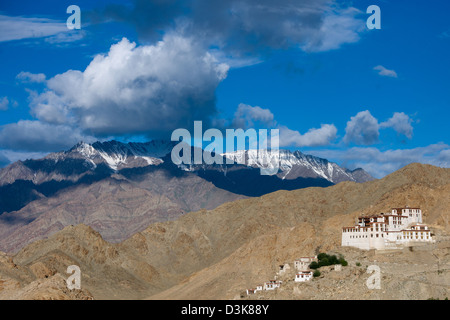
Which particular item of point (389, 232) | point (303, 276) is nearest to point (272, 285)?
point (303, 276)

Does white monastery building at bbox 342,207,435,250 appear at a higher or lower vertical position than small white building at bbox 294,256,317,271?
higher

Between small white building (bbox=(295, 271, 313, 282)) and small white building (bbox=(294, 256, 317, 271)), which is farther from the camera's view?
small white building (bbox=(294, 256, 317, 271))

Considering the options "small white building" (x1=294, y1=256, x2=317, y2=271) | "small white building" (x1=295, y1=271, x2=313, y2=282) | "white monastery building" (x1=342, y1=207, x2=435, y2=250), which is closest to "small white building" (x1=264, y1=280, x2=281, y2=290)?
"small white building" (x1=294, y1=256, x2=317, y2=271)

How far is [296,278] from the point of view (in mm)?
166375

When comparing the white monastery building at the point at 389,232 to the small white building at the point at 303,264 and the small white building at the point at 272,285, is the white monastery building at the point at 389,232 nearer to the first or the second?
the small white building at the point at 303,264

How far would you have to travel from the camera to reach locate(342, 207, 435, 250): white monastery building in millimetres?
169625

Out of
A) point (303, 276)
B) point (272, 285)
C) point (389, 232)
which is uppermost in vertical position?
point (389, 232)

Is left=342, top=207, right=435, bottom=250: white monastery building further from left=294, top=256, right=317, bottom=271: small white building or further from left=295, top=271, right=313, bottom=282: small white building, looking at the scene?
left=295, top=271, right=313, bottom=282: small white building

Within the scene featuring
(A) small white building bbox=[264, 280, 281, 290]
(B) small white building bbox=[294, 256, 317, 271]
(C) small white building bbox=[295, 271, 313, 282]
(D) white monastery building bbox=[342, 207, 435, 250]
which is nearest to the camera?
(C) small white building bbox=[295, 271, 313, 282]

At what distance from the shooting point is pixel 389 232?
172 metres

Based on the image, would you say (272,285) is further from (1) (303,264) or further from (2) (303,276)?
(2) (303,276)

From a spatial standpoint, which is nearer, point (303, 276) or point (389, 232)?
point (303, 276)
